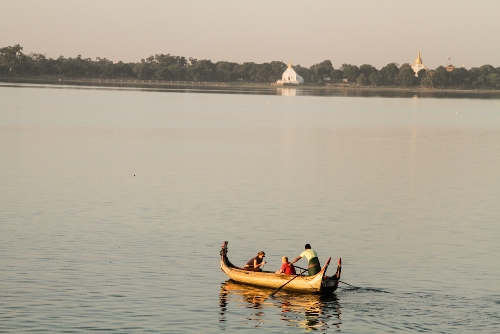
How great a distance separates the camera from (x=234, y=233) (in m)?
37.8

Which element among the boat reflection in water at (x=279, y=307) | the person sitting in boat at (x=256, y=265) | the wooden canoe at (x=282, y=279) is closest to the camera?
the boat reflection in water at (x=279, y=307)

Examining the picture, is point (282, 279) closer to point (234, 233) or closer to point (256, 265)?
point (256, 265)

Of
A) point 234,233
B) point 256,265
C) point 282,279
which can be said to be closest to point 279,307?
point 282,279

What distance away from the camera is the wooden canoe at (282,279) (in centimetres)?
2814

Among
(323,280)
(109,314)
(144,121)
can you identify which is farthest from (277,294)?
(144,121)

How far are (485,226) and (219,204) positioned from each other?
13.9 m

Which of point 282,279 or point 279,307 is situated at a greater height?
point 282,279

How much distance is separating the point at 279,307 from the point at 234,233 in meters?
10.5

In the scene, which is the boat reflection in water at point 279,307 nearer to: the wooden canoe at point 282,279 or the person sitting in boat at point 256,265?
the wooden canoe at point 282,279

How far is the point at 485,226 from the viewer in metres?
41.3

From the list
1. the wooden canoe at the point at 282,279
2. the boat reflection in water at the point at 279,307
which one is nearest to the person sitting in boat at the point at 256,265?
the wooden canoe at the point at 282,279

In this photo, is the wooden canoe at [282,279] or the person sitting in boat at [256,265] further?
the person sitting in boat at [256,265]

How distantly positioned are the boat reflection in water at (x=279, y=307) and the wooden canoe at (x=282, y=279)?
10.2 inches

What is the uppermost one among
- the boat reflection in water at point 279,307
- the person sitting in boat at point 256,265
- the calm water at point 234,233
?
the person sitting in boat at point 256,265
